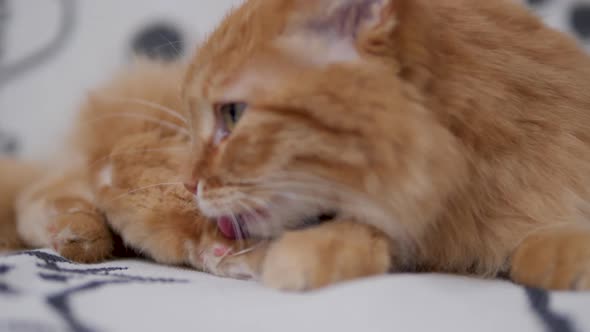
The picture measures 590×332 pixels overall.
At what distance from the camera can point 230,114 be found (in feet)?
3.17

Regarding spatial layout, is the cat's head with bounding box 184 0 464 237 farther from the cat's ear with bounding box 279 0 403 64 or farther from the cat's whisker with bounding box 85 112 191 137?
the cat's whisker with bounding box 85 112 191 137

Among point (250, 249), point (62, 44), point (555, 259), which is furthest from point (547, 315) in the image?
point (62, 44)

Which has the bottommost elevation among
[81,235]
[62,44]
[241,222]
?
[81,235]

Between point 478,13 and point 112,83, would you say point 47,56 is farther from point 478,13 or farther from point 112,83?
point 478,13

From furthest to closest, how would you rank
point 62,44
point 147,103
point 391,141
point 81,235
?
point 62,44, point 147,103, point 81,235, point 391,141

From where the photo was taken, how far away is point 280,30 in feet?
3.06

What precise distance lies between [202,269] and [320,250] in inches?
14.9

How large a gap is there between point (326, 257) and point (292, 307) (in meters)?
0.10

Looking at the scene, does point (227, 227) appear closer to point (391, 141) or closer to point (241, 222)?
point (241, 222)

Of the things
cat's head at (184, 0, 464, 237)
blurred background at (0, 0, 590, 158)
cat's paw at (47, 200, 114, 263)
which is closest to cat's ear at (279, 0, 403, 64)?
cat's head at (184, 0, 464, 237)

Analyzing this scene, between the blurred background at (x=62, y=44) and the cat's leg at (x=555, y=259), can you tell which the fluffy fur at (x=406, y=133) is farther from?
the blurred background at (x=62, y=44)

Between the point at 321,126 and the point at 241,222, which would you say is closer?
the point at 321,126

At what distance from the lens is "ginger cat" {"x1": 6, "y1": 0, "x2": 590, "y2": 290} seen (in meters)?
0.85

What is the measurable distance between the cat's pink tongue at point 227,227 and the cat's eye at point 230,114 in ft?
0.57
